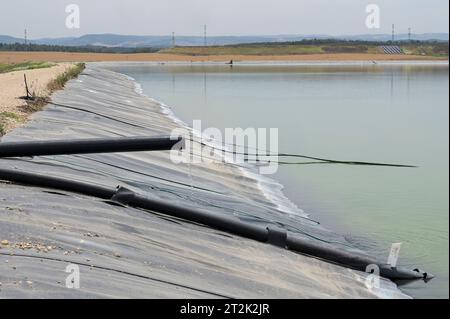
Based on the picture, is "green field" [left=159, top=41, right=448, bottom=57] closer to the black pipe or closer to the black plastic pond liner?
the black plastic pond liner

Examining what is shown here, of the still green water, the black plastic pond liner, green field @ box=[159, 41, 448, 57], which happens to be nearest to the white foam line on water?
the still green water

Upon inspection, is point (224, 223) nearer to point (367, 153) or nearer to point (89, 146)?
point (89, 146)

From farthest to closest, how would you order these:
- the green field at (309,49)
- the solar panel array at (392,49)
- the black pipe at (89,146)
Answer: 1. the green field at (309,49)
2. the solar panel array at (392,49)
3. the black pipe at (89,146)

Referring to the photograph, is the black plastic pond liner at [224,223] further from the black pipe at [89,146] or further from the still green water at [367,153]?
the still green water at [367,153]

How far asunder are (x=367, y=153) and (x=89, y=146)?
12067 millimetres

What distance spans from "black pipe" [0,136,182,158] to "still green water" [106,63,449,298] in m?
3.69

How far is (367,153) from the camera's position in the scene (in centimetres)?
1944

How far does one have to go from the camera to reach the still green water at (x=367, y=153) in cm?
1098

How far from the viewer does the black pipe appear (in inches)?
340

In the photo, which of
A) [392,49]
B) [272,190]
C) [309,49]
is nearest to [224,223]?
[272,190]

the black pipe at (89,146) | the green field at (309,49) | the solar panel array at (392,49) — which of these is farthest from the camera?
the green field at (309,49)

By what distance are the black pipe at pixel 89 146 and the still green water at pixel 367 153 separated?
12.1 feet

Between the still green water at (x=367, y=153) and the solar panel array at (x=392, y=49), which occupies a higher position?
the solar panel array at (x=392, y=49)

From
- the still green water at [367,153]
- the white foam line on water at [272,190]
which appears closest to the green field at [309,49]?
the still green water at [367,153]
